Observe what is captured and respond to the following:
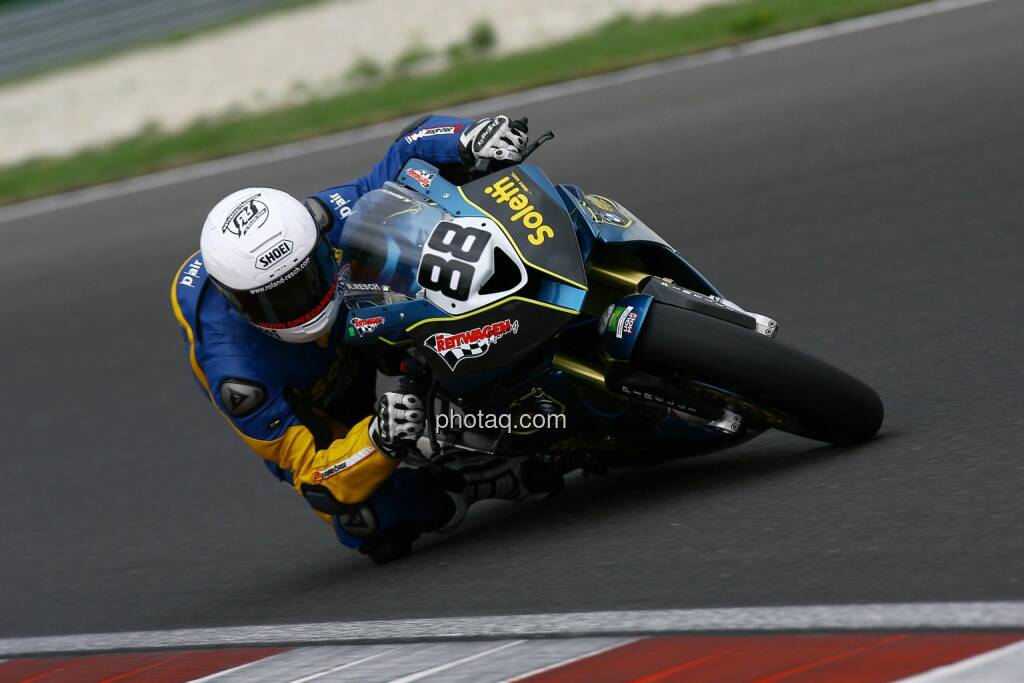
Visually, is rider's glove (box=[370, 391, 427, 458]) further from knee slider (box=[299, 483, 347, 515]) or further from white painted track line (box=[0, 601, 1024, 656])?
white painted track line (box=[0, 601, 1024, 656])

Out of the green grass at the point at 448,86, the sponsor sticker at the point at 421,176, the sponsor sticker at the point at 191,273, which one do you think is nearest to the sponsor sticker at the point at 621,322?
the sponsor sticker at the point at 421,176

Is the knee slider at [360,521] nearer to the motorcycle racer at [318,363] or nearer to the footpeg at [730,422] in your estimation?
the motorcycle racer at [318,363]

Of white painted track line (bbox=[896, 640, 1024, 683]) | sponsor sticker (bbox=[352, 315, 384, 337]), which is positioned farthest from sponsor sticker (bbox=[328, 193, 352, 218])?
white painted track line (bbox=[896, 640, 1024, 683])

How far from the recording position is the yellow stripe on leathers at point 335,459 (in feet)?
13.8

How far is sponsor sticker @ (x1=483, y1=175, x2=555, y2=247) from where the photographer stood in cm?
376

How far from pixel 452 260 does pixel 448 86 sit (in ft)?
23.9

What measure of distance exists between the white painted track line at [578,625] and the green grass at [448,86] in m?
6.38

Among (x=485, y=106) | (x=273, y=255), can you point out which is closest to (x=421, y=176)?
(x=273, y=255)

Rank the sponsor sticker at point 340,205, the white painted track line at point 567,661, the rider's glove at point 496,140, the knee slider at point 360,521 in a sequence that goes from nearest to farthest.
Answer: the white painted track line at point 567,661 → the rider's glove at point 496,140 → the knee slider at point 360,521 → the sponsor sticker at point 340,205

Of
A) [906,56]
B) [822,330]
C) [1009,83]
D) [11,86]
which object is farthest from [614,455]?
[11,86]

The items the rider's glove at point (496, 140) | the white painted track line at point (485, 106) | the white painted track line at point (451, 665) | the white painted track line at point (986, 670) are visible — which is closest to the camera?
the white painted track line at point (986, 670)

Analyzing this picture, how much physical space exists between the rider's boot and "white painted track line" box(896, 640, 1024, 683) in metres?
1.98

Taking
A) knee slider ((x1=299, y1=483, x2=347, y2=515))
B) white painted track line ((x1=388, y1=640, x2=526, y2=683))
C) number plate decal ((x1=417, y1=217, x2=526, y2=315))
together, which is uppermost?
number plate decal ((x1=417, y1=217, x2=526, y2=315))

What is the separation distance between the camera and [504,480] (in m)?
4.52
